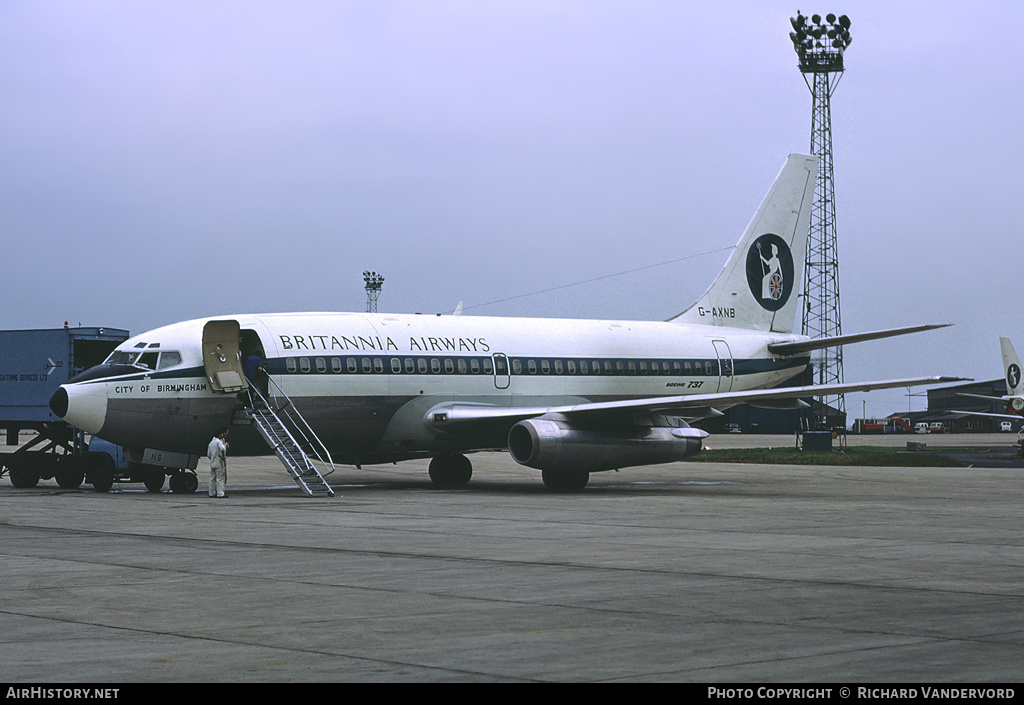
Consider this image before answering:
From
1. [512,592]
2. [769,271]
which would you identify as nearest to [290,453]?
[512,592]

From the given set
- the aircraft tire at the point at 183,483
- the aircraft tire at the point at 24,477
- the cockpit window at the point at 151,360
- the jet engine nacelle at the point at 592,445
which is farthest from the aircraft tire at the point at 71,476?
the jet engine nacelle at the point at 592,445

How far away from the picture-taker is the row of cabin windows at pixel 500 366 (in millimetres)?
28114

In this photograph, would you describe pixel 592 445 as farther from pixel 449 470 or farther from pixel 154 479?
pixel 154 479

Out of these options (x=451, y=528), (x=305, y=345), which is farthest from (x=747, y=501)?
(x=305, y=345)

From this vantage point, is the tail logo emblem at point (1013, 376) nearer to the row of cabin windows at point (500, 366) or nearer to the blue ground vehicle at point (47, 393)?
the row of cabin windows at point (500, 366)

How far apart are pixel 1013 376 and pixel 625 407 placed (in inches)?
1542

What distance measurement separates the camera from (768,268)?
37000 millimetres

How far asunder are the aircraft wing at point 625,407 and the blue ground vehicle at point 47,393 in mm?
6838

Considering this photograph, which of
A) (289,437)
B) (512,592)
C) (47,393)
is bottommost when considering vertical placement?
(512,592)

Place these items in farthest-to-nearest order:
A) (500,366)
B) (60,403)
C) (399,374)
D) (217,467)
→ (500,366), (399,374), (60,403), (217,467)

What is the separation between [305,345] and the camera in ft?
91.7

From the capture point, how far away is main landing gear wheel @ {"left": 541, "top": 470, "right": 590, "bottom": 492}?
2867 centimetres

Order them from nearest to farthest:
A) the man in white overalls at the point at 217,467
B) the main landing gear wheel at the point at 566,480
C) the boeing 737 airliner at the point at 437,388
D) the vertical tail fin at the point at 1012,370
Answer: the man in white overalls at the point at 217,467
the boeing 737 airliner at the point at 437,388
the main landing gear wheel at the point at 566,480
the vertical tail fin at the point at 1012,370

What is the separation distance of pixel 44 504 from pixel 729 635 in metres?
18.1
